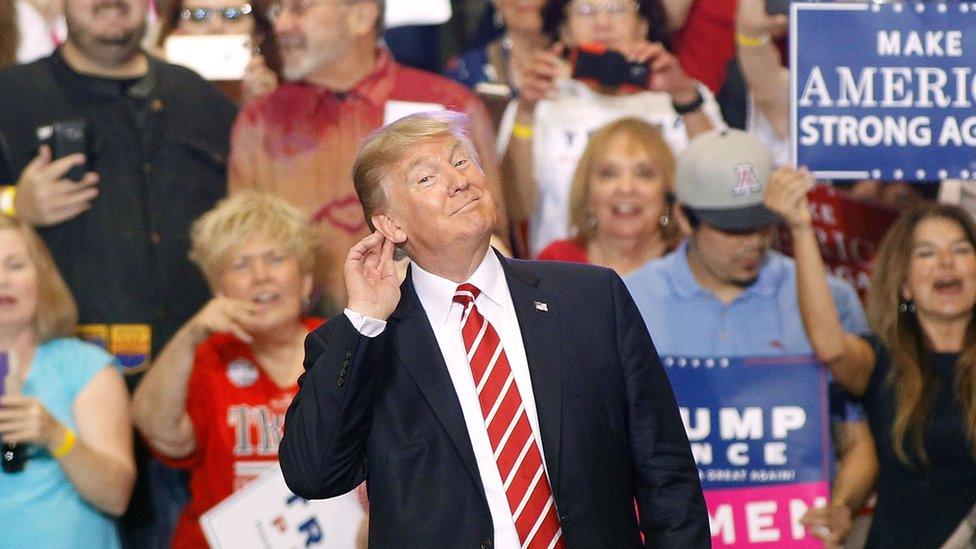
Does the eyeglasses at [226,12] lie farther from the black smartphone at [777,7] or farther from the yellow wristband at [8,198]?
the black smartphone at [777,7]

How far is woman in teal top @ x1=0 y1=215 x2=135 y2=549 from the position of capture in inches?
146

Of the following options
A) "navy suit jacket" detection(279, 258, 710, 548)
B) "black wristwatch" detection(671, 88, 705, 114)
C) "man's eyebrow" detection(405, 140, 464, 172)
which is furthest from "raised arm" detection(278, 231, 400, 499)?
"black wristwatch" detection(671, 88, 705, 114)

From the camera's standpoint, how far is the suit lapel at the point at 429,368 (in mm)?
2422

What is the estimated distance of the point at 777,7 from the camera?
4551 millimetres

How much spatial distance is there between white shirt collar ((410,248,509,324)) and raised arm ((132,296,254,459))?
147 cm

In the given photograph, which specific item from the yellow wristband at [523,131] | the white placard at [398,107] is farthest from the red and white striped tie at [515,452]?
the yellow wristband at [523,131]

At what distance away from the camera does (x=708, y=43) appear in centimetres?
468

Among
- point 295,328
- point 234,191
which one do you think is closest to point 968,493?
point 295,328

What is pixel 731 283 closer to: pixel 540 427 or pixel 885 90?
pixel 885 90

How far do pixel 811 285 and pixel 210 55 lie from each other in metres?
2.04

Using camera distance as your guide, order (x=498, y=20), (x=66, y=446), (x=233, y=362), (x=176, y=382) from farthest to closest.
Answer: (x=498, y=20), (x=233, y=362), (x=176, y=382), (x=66, y=446)

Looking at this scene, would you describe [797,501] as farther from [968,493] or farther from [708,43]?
[708,43]

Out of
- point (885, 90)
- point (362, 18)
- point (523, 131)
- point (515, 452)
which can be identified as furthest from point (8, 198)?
point (885, 90)

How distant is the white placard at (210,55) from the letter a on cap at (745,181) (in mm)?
1612
